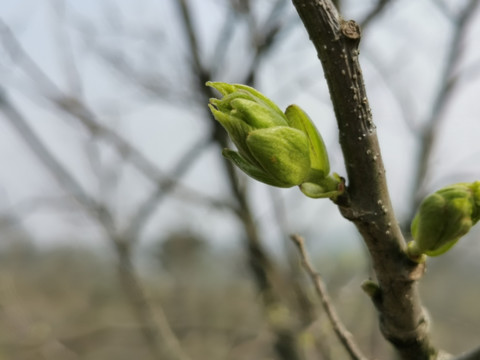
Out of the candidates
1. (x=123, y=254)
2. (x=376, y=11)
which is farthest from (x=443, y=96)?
(x=123, y=254)

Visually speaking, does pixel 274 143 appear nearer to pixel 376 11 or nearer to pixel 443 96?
pixel 376 11

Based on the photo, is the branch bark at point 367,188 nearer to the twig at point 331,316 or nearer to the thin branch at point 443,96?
the twig at point 331,316

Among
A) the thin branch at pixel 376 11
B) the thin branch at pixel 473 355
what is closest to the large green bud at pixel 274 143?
the thin branch at pixel 473 355

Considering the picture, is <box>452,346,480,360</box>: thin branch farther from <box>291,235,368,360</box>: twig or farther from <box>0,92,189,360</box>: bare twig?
<box>0,92,189,360</box>: bare twig

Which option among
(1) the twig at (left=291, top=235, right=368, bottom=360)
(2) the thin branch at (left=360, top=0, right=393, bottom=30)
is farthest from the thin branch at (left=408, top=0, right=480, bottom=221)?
(1) the twig at (left=291, top=235, right=368, bottom=360)

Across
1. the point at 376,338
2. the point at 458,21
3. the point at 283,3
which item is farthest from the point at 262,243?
the point at 458,21

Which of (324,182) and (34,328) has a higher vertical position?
(34,328)

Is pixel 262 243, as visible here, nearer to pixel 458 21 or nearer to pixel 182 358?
pixel 182 358
